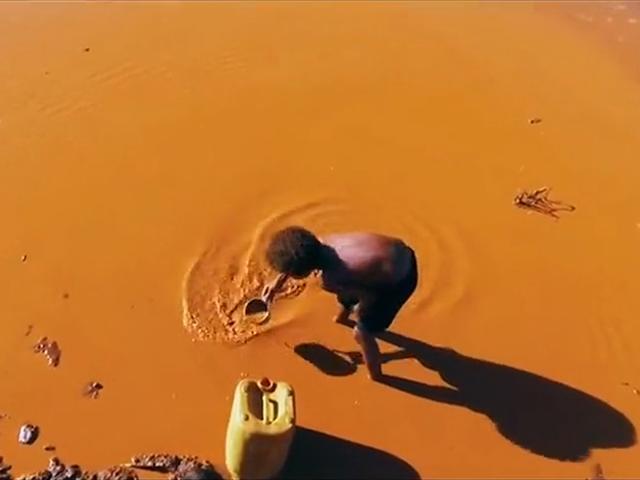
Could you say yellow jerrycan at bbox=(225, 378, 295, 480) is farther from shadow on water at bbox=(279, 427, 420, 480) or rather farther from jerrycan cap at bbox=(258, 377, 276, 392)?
shadow on water at bbox=(279, 427, 420, 480)

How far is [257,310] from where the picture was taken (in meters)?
5.36

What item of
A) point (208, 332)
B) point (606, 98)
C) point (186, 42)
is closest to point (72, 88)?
point (186, 42)

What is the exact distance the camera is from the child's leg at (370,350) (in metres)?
4.77

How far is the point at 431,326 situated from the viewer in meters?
5.38

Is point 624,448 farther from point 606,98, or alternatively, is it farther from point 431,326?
point 606,98

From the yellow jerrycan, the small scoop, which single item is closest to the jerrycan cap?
the yellow jerrycan

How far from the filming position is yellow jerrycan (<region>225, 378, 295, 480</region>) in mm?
4285

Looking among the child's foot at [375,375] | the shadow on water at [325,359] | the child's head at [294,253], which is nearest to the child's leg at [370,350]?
the child's foot at [375,375]

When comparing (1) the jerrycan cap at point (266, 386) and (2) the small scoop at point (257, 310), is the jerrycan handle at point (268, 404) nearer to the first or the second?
(1) the jerrycan cap at point (266, 386)

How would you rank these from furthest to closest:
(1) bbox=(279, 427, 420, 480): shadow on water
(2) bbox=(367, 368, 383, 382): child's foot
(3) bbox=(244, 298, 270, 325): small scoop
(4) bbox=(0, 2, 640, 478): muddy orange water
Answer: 1. (3) bbox=(244, 298, 270, 325): small scoop
2. (2) bbox=(367, 368, 383, 382): child's foot
3. (4) bbox=(0, 2, 640, 478): muddy orange water
4. (1) bbox=(279, 427, 420, 480): shadow on water

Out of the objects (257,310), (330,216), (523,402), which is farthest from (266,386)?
(330,216)

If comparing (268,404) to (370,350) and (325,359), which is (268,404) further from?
(325,359)

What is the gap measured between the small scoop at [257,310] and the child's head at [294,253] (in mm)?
1109

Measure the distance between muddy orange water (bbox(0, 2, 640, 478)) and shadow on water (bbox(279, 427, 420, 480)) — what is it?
1cm
